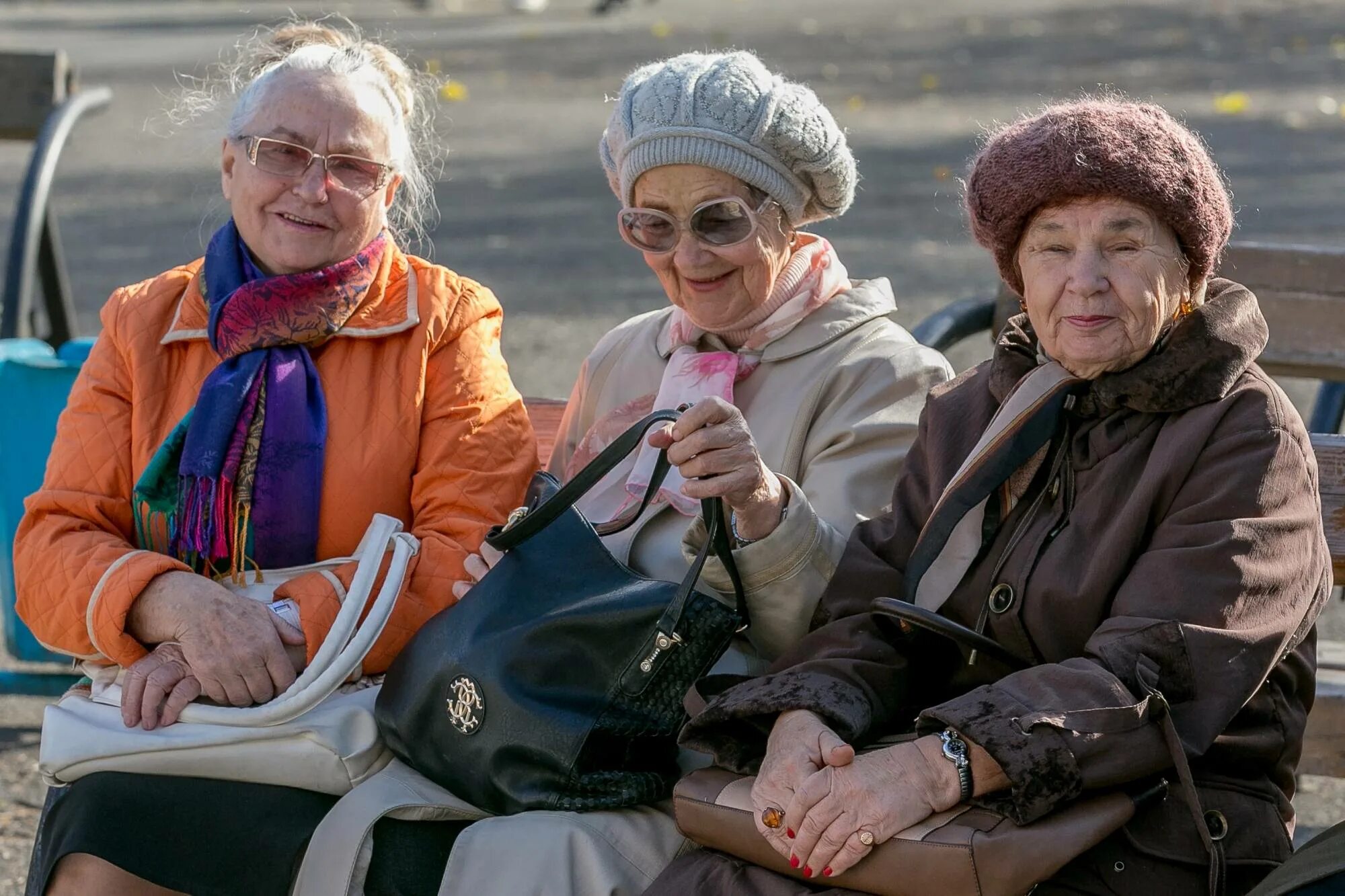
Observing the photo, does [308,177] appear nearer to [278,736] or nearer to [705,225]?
[705,225]

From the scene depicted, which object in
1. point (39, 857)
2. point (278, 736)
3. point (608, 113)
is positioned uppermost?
point (608, 113)

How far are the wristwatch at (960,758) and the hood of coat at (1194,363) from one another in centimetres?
52

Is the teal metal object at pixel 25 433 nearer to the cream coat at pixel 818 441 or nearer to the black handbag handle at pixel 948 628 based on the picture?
the cream coat at pixel 818 441

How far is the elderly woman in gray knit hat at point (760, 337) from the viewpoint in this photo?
2.68 meters

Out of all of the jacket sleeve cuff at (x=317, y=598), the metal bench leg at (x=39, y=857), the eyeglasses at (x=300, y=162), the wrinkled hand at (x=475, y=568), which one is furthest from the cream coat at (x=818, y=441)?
the metal bench leg at (x=39, y=857)

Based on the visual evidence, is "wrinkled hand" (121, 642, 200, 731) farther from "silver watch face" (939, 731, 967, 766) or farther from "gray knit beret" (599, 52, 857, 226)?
"silver watch face" (939, 731, 967, 766)

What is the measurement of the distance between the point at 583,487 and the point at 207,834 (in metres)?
0.77

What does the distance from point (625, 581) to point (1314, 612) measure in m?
0.95

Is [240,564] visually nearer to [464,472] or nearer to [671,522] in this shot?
[464,472]

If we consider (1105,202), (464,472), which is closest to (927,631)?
(1105,202)

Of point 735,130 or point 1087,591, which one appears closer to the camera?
point 1087,591

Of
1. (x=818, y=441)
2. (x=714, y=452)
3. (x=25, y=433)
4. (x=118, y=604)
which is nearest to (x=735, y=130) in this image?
(x=818, y=441)

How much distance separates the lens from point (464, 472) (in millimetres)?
2924

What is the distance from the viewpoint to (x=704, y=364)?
2.93 m
